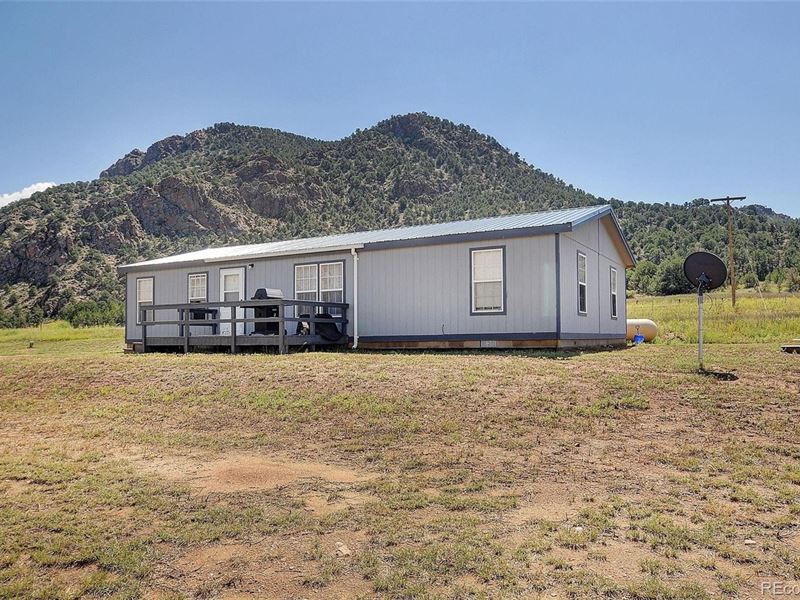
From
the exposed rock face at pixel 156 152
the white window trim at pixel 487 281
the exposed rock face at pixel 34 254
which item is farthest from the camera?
the exposed rock face at pixel 156 152

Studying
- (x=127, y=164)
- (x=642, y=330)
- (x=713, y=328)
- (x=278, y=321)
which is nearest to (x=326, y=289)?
(x=278, y=321)

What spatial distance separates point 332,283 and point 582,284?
6514 mm

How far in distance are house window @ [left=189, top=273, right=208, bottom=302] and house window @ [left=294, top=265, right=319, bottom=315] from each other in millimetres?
3477

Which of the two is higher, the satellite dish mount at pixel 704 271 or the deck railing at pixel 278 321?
the satellite dish mount at pixel 704 271

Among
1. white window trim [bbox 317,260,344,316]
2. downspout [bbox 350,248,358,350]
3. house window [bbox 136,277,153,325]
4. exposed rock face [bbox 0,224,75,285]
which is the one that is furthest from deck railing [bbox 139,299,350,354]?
exposed rock face [bbox 0,224,75,285]

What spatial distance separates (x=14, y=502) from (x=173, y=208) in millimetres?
64116

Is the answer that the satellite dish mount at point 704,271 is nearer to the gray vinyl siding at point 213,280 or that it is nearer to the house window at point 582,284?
the house window at point 582,284

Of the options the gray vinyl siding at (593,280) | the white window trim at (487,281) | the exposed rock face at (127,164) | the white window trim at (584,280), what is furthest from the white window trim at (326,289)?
the exposed rock face at (127,164)

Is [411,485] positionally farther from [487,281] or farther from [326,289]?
[326,289]

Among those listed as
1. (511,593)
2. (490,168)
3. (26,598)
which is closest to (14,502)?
(26,598)

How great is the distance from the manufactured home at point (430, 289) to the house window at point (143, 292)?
1.66m

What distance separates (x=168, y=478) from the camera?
623 cm

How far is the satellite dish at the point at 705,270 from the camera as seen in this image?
10883 millimetres

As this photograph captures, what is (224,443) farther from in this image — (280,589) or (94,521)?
(280,589)
